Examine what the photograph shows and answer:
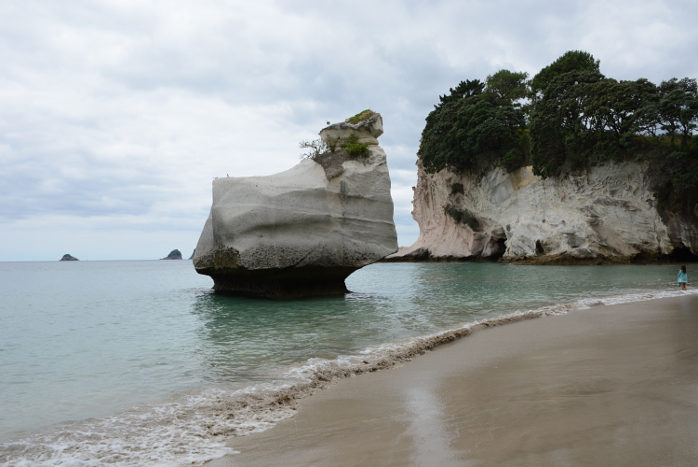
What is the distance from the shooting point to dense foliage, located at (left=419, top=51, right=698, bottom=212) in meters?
32.6

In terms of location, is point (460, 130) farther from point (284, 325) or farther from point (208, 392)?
point (208, 392)

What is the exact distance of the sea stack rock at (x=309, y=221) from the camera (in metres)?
14.3

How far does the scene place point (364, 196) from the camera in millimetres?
16125

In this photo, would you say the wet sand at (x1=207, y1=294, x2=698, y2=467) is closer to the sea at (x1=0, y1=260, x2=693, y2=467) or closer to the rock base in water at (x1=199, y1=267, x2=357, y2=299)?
the sea at (x1=0, y1=260, x2=693, y2=467)

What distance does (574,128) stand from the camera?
36.7 m

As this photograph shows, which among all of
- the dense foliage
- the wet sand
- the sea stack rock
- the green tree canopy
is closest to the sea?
the wet sand

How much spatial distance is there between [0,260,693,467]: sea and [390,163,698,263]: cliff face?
82.2ft

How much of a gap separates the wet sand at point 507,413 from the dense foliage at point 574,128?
32266 mm

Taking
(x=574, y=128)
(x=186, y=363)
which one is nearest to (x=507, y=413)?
(x=186, y=363)

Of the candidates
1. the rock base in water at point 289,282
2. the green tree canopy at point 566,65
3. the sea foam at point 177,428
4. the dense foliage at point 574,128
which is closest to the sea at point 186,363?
the sea foam at point 177,428

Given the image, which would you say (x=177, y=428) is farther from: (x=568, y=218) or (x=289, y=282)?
(x=568, y=218)

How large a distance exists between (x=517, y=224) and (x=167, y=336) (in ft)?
129

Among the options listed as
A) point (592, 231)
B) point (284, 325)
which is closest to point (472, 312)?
point (284, 325)

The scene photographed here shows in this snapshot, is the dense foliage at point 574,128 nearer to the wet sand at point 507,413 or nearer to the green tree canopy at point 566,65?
the green tree canopy at point 566,65
